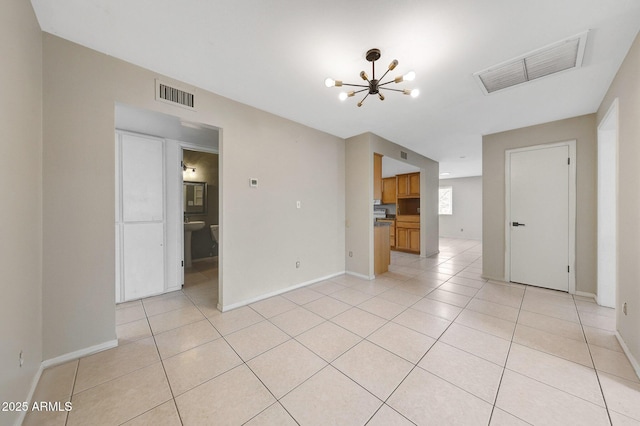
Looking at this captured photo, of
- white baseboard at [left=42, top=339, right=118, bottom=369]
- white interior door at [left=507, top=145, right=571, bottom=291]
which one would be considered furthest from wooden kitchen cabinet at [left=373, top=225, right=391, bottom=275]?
white baseboard at [left=42, top=339, right=118, bottom=369]

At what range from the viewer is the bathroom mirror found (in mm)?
5246

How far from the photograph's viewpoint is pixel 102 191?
199 centimetres

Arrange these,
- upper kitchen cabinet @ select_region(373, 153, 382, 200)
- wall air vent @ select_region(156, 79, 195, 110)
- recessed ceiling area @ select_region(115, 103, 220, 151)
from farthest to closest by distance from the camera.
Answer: upper kitchen cabinet @ select_region(373, 153, 382, 200) → recessed ceiling area @ select_region(115, 103, 220, 151) → wall air vent @ select_region(156, 79, 195, 110)

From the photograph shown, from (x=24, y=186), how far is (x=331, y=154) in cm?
354

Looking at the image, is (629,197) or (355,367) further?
(629,197)

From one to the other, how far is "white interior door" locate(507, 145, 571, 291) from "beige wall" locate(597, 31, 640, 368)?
4.81ft

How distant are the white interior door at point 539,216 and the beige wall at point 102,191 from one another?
12.6 ft

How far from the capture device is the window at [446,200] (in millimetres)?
9461

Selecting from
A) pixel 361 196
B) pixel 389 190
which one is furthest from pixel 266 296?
pixel 389 190

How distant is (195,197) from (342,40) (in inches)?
192

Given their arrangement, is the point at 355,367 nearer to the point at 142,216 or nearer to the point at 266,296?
the point at 266,296

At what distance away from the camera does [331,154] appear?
413 cm

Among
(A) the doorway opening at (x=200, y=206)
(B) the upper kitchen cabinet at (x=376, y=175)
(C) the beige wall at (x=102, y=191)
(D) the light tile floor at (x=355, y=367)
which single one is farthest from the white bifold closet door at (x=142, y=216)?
(B) the upper kitchen cabinet at (x=376, y=175)

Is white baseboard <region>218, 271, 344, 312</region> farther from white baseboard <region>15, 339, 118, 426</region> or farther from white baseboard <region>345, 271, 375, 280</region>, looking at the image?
white baseboard <region>15, 339, 118, 426</region>
